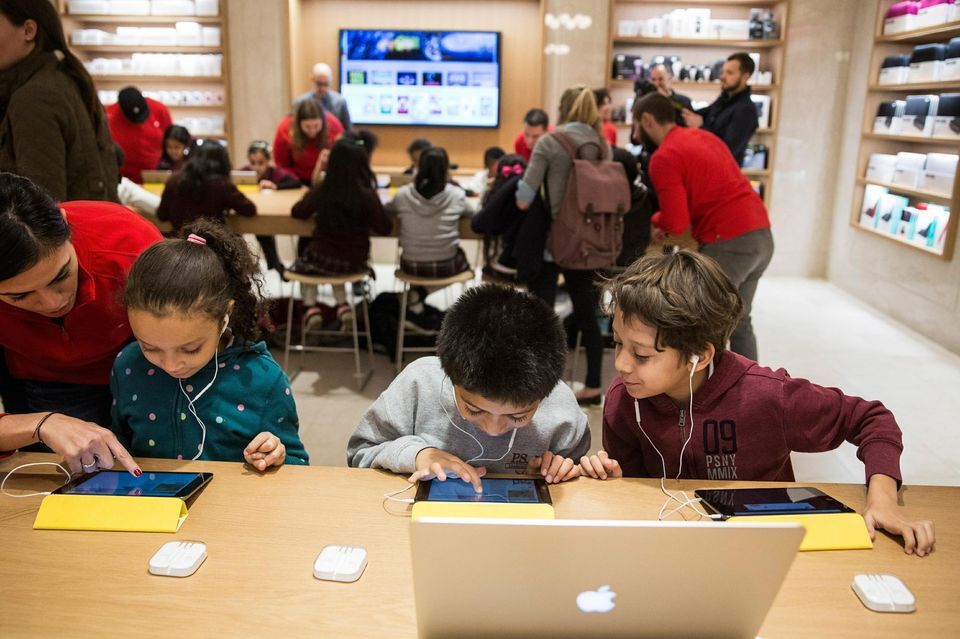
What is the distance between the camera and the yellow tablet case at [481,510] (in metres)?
1.21

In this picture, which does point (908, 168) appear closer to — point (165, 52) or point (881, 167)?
point (881, 167)

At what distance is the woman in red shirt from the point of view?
4816mm

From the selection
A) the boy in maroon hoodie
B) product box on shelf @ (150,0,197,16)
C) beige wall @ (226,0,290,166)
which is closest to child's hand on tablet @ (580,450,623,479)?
the boy in maroon hoodie

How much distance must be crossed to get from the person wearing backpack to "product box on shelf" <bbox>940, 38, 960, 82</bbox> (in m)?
2.37

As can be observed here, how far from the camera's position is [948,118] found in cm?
439

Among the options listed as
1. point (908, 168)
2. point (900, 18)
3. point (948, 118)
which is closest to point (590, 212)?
point (948, 118)

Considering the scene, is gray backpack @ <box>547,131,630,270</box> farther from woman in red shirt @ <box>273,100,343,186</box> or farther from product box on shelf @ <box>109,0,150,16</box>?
product box on shelf @ <box>109,0,150,16</box>

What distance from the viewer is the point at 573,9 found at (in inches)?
239

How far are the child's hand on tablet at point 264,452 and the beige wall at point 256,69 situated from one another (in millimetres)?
5514

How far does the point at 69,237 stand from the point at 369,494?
0.83m

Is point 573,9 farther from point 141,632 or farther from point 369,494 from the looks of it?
point 141,632

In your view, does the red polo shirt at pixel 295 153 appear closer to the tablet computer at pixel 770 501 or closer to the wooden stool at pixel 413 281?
the wooden stool at pixel 413 281

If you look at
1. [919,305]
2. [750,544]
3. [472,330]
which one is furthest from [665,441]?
[919,305]

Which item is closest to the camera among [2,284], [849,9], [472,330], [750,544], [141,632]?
[750,544]
